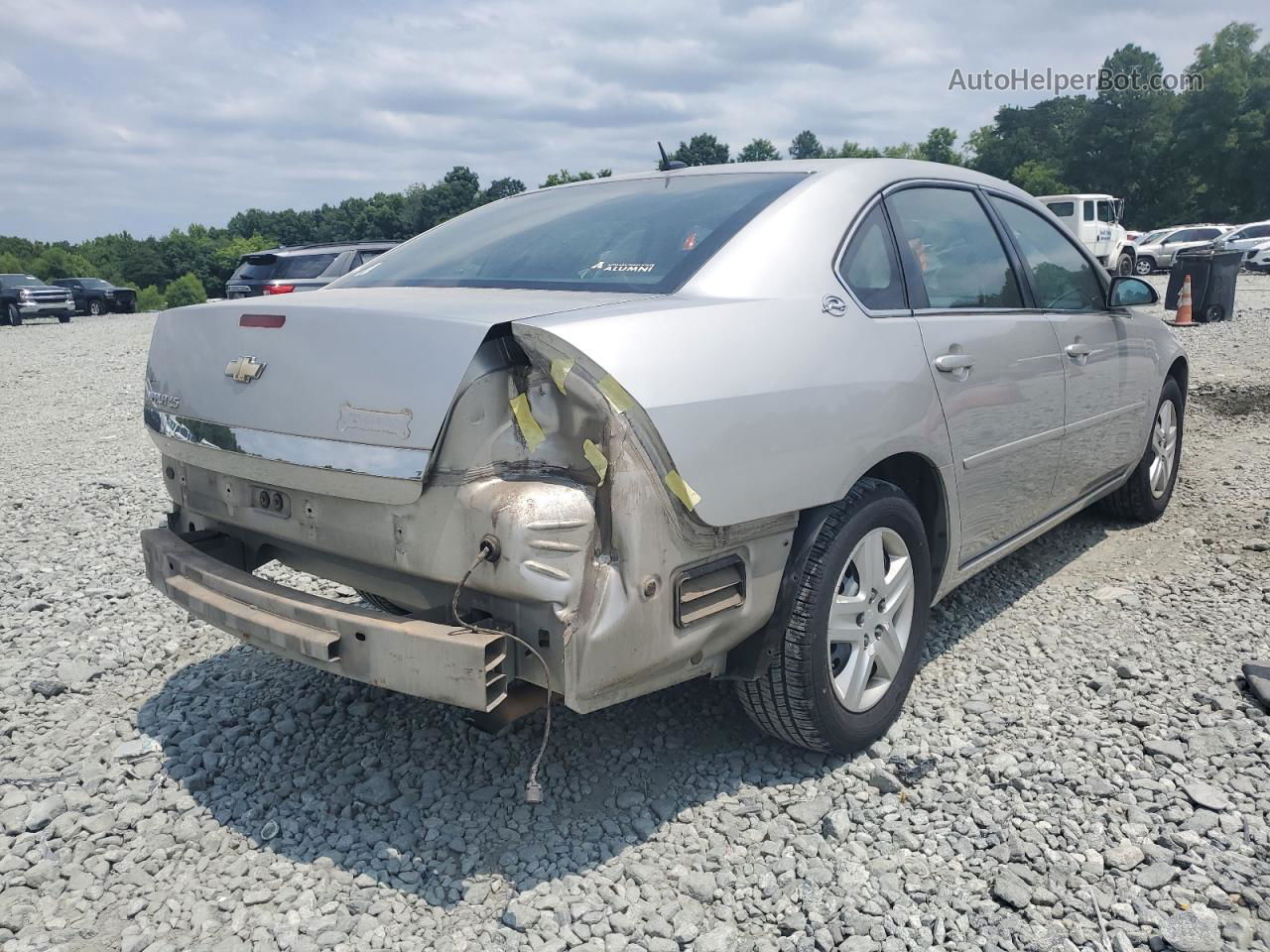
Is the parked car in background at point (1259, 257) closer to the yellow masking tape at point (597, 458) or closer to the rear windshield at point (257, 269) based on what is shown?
the rear windshield at point (257, 269)

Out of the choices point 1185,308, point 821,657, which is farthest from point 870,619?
point 1185,308

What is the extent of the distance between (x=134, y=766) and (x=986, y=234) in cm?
343

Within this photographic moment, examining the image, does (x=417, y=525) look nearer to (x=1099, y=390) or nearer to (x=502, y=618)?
(x=502, y=618)

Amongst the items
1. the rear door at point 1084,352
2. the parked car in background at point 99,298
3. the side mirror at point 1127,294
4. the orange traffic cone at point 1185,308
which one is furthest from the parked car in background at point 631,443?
the parked car in background at point 99,298

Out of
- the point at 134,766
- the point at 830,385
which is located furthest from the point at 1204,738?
the point at 134,766

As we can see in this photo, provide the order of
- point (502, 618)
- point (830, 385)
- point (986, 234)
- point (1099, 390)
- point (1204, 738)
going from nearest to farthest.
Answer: point (502, 618) → point (830, 385) → point (1204, 738) → point (986, 234) → point (1099, 390)

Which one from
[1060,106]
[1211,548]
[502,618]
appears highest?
[1060,106]

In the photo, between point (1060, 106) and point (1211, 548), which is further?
point (1060, 106)

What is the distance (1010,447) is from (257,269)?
1402cm

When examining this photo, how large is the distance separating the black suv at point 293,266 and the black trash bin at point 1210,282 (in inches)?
464

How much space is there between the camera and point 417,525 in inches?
88.4

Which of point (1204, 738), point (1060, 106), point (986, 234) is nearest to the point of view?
point (1204, 738)

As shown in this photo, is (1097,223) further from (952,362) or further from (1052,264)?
(952,362)

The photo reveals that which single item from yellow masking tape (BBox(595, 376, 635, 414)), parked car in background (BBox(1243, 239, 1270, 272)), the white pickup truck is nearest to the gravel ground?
yellow masking tape (BBox(595, 376, 635, 414))
